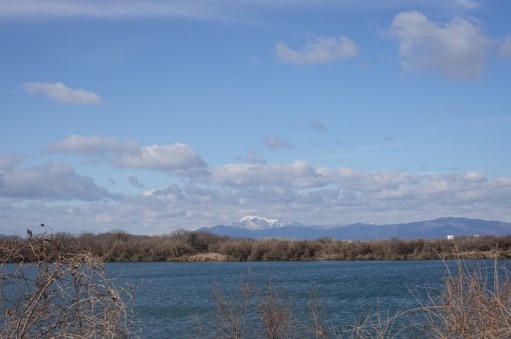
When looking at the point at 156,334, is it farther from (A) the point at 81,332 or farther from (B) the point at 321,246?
(B) the point at 321,246

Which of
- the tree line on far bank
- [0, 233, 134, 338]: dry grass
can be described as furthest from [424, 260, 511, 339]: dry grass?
the tree line on far bank

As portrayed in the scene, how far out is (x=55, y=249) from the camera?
8.58 metres

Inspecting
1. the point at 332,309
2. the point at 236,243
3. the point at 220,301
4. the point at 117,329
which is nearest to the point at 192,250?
the point at 236,243

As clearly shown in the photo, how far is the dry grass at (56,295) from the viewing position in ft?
27.8

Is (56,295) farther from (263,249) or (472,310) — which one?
(263,249)

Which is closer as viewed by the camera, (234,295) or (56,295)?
(56,295)

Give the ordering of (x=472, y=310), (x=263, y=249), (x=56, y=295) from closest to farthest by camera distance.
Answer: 1. (x=56, y=295)
2. (x=472, y=310)
3. (x=263, y=249)

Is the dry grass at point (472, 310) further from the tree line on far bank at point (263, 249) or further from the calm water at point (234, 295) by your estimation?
the tree line on far bank at point (263, 249)

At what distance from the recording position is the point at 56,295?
9.10 metres

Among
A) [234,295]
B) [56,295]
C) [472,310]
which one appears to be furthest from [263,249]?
[56,295]

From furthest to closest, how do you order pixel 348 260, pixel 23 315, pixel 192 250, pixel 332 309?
pixel 192 250, pixel 348 260, pixel 332 309, pixel 23 315

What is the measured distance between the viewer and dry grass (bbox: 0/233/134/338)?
8477mm

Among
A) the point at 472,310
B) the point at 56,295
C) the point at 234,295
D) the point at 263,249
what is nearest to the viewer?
the point at 56,295

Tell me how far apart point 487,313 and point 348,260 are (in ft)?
378
